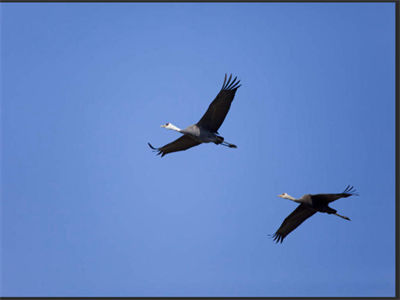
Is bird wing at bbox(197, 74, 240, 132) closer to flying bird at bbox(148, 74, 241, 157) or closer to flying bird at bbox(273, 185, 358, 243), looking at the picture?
flying bird at bbox(148, 74, 241, 157)

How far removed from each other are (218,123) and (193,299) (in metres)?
5.51

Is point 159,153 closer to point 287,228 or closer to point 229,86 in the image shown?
point 229,86

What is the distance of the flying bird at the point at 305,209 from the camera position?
17889 millimetres

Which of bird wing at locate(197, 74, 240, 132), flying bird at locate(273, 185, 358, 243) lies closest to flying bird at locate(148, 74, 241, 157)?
bird wing at locate(197, 74, 240, 132)

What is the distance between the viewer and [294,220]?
64.3 ft

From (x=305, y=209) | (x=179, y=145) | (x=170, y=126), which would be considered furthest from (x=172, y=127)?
(x=305, y=209)

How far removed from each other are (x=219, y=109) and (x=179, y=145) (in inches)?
100

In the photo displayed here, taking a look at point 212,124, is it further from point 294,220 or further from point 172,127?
point 294,220

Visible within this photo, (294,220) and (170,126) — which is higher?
(170,126)

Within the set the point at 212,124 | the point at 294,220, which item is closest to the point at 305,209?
the point at 294,220

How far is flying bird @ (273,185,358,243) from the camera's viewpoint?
17.9m

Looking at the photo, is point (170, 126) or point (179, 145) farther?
point (179, 145)

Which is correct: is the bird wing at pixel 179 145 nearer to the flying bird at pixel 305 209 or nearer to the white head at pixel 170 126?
the white head at pixel 170 126

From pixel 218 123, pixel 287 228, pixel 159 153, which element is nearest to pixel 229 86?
pixel 218 123
